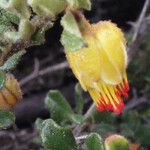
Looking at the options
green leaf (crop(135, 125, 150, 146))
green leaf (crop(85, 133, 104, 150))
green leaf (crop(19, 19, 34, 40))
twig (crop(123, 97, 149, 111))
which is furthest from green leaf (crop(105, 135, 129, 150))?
twig (crop(123, 97, 149, 111))

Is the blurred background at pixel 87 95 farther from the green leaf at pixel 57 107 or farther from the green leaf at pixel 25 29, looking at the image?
the green leaf at pixel 25 29

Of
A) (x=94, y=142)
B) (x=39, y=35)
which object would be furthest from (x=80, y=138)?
(x=39, y=35)

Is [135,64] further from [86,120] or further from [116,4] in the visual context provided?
[86,120]

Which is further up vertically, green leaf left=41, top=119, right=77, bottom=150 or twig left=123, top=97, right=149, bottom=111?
green leaf left=41, top=119, right=77, bottom=150

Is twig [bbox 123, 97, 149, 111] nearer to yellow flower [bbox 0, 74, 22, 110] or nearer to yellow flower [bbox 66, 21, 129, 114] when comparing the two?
yellow flower [bbox 0, 74, 22, 110]

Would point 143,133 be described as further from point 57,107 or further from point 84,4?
point 84,4

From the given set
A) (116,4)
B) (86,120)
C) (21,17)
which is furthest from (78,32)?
(116,4)
